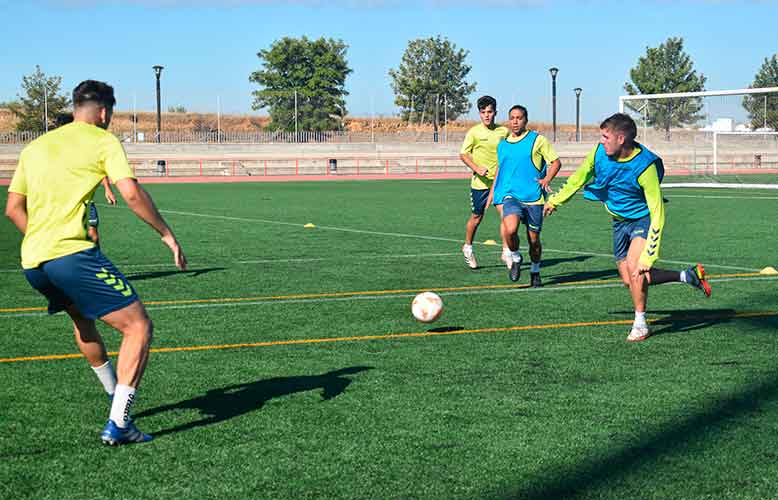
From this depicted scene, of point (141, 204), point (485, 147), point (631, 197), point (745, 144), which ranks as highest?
point (745, 144)

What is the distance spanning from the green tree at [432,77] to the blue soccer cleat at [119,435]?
8634 cm

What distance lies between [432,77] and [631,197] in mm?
87226

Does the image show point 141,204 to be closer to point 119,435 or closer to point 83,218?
point 83,218

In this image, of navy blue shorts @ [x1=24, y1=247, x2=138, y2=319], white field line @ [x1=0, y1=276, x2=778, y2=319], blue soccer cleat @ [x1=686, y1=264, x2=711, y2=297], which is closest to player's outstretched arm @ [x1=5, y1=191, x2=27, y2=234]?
navy blue shorts @ [x1=24, y1=247, x2=138, y2=319]

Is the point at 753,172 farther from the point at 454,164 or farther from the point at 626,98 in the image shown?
the point at 454,164

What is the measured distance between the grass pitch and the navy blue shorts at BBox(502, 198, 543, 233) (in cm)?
71

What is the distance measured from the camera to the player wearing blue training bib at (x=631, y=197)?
829 cm

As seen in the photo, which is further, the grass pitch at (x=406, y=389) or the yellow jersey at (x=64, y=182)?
the yellow jersey at (x=64, y=182)

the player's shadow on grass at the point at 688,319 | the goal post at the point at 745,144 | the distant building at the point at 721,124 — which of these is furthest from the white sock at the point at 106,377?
the goal post at the point at 745,144

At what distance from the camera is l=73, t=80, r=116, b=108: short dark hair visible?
5348mm

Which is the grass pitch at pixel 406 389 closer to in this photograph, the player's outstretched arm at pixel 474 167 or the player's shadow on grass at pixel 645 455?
the player's shadow on grass at pixel 645 455

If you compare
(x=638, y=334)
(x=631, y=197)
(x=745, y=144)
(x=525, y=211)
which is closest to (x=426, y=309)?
(x=638, y=334)

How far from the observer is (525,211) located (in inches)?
Result: 479

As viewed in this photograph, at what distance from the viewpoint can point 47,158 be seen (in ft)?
17.2
